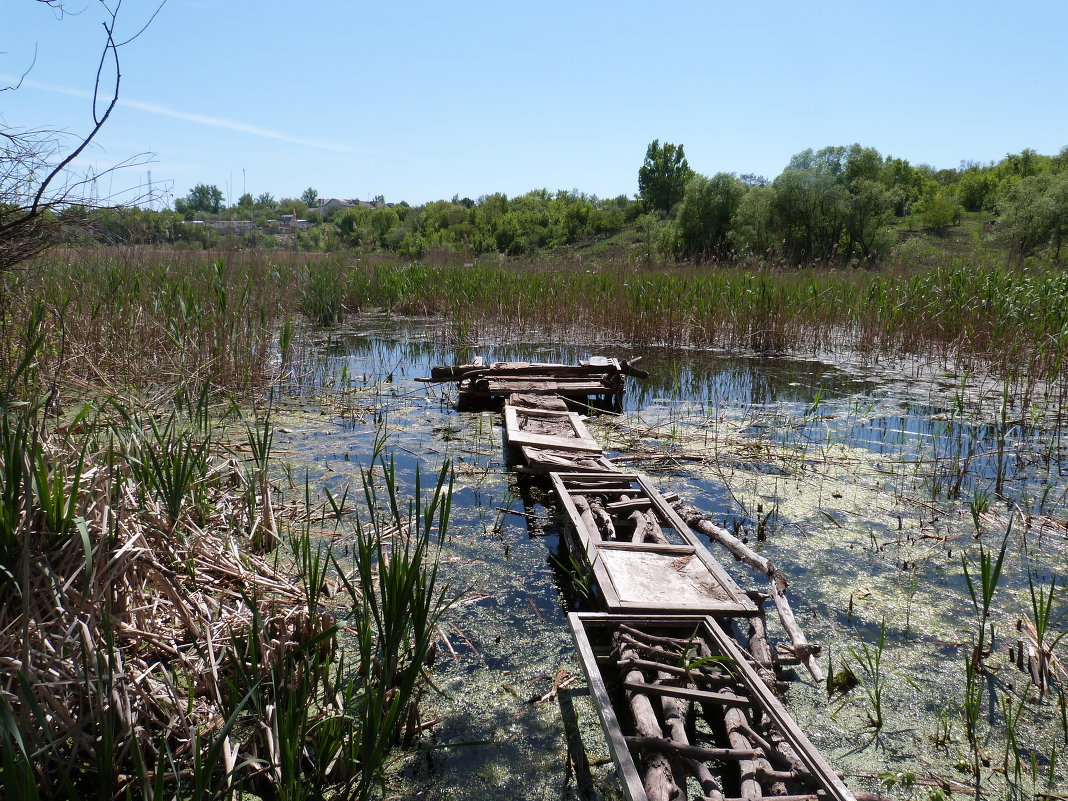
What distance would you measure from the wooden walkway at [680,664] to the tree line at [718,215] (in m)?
2.31

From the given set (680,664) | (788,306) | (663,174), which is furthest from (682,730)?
(663,174)

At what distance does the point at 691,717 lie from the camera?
2293 millimetres

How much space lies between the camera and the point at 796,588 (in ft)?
10.8

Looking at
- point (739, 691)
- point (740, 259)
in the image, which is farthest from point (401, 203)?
point (739, 691)

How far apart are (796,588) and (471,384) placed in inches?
172

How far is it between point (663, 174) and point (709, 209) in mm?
32537

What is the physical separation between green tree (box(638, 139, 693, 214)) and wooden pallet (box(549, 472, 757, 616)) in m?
62.2

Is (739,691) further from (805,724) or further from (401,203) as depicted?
(401,203)

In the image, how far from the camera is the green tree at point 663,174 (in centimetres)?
6300

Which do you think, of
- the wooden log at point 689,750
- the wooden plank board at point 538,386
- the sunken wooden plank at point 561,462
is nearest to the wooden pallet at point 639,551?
the sunken wooden plank at point 561,462

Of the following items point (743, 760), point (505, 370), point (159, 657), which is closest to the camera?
point (743, 760)

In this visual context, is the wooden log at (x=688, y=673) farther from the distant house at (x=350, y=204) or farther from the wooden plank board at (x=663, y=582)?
the distant house at (x=350, y=204)

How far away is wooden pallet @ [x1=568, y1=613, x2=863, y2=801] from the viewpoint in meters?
1.82

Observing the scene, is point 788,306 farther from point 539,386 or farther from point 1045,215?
point 1045,215
